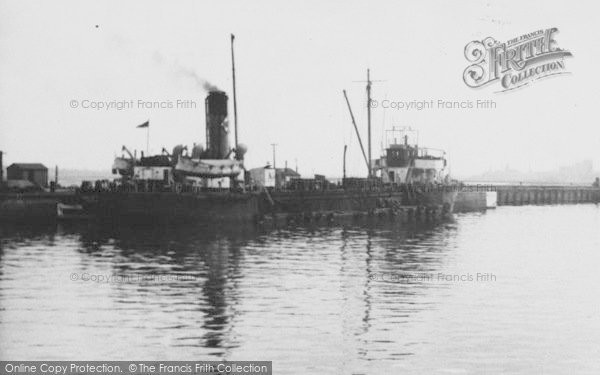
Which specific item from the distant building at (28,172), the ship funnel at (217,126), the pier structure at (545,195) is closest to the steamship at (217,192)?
the ship funnel at (217,126)

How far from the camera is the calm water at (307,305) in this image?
54.8 ft

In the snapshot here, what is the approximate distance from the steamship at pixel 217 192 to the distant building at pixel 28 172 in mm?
17181

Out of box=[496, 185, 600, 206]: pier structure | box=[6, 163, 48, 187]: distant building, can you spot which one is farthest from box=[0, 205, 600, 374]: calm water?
box=[496, 185, 600, 206]: pier structure

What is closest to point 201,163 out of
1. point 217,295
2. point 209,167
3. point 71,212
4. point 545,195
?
point 209,167

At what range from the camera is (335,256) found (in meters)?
37.8

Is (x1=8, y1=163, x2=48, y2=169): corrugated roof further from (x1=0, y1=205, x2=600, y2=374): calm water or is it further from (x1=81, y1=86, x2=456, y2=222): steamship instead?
(x1=0, y1=205, x2=600, y2=374): calm water

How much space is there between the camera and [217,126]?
60750mm

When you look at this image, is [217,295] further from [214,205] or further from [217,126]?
[217,126]

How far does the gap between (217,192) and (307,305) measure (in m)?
34.3

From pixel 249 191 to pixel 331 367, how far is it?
45617 millimetres

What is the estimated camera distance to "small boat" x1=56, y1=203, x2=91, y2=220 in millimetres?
58375

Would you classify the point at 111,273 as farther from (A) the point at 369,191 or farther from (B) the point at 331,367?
(A) the point at 369,191

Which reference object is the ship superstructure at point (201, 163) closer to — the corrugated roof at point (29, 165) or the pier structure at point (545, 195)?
the corrugated roof at point (29, 165)

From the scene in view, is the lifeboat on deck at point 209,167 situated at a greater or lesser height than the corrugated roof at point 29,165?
lesser
